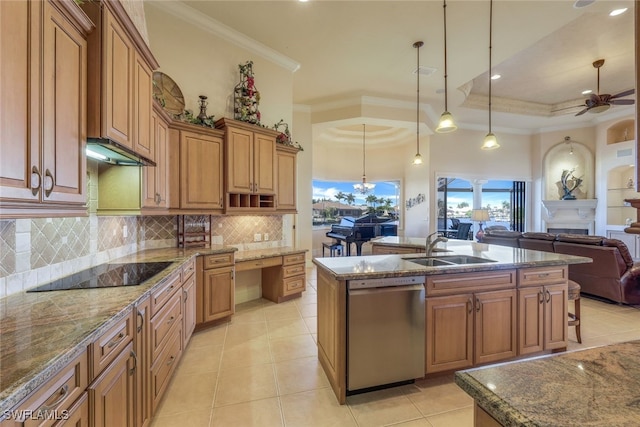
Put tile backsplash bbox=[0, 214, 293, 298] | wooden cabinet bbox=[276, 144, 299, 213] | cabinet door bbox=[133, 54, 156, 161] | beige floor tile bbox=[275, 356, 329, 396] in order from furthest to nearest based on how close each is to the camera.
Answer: wooden cabinet bbox=[276, 144, 299, 213], beige floor tile bbox=[275, 356, 329, 396], cabinet door bbox=[133, 54, 156, 161], tile backsplash bbox=[0, 214, 293, 298]

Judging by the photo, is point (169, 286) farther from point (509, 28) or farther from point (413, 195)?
point (413, 195)

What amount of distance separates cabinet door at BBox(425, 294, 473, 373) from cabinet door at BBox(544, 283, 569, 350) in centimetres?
84

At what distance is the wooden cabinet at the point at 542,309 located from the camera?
244 cm

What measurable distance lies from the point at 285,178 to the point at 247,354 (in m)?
2.52

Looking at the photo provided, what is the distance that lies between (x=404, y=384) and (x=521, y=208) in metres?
8.58

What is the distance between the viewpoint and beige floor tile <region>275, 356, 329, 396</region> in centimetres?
228

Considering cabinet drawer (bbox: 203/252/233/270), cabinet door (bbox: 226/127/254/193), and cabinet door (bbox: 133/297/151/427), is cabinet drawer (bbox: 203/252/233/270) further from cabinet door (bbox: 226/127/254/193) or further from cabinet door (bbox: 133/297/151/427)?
cabinet door (bbox: 133/297/151/427)

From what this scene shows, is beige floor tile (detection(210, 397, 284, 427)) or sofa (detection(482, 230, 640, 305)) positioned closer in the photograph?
beige floor tile (detection(210, 397, 284, 427))

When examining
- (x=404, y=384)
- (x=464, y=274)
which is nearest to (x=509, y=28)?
Answer: (x=464, y=274)

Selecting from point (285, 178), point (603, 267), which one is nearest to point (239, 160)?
point (285, 178)

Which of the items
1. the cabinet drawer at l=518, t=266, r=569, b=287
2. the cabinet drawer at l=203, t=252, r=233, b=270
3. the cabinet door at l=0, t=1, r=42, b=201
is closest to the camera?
the cabinet door at l=0, t=1, r=42, b=201

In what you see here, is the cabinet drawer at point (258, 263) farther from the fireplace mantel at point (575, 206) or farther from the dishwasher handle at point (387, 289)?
the fireplace mantel at point (575, 206)

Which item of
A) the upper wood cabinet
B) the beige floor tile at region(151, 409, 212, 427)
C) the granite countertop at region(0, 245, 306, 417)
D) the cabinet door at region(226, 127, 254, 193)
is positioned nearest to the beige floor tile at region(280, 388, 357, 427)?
the beige floor tile at region(151, 409, 212, 427)

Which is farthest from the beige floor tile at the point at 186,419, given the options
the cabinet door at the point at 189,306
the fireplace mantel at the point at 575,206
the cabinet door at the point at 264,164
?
the fireplace mantel at the point at 575,206
